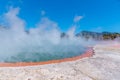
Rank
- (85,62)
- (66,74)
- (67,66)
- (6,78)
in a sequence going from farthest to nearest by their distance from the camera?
(85,62) → (67,66) → (66,74) → (6,78)

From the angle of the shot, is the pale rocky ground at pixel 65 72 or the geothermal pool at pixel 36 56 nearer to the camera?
the pale rocky ground at pixel 65 72

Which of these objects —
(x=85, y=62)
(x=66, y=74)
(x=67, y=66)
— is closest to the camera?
(x=66, y=74)

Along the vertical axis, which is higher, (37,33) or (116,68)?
(37,33)

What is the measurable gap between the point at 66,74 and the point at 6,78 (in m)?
3.28

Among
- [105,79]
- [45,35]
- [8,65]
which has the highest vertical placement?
[45,35]

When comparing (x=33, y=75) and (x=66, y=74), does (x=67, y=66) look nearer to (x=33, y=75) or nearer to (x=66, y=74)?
(x=66, y=74)

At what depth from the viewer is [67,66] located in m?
14.7

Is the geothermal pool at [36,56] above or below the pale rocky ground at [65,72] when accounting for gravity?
above

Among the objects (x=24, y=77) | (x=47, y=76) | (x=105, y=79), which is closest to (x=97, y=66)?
(x=105, y=79)

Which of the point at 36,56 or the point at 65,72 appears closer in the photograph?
the point at 65,72

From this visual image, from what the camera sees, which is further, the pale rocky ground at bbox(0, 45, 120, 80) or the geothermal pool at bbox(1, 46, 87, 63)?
the geothermal pool at bbox(1, 46, 87, 63)

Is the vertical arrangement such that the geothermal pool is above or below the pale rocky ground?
above

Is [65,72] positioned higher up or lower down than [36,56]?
lower down

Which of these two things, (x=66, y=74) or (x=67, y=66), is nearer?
(x=66, y=74)
